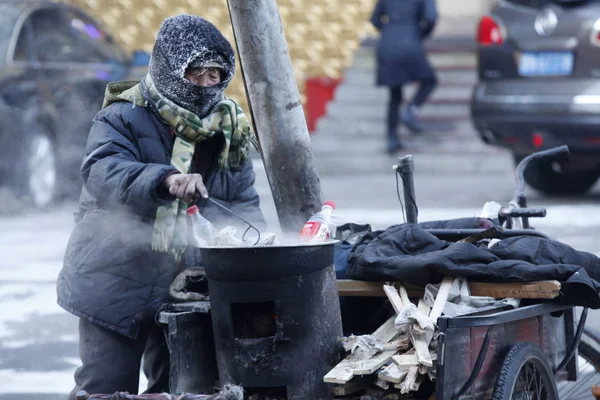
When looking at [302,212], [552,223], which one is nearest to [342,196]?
[552,223]

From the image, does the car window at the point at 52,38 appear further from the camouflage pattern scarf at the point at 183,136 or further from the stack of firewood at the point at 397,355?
the stack of firewood at the point at 397,355

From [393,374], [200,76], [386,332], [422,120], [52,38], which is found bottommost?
[393,374]

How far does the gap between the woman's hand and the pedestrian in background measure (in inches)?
389

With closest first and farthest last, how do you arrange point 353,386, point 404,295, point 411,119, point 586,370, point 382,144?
1. point 353,386
2. point 404,295
3. point 586,370
4. point 411,119
5. point 382,144

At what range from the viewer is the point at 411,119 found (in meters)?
14.1

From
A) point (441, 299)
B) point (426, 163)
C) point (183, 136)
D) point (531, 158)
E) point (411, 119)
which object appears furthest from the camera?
point (411, 119)

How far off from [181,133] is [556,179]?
7789mm

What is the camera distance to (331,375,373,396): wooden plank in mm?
3510

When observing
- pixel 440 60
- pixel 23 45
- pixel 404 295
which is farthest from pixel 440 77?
pixel 404 295

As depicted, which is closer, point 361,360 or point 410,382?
point 410,382

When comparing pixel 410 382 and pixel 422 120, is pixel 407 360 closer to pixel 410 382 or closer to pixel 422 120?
pixel 410 382

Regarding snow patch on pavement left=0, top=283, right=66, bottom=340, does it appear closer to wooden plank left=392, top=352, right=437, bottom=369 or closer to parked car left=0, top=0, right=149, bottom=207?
parked car left=0, top=0, right=149, bottom=207

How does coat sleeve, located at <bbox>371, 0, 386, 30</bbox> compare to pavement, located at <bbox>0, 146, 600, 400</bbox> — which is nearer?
pavement, located at <bbox>0, 146, 600, 400</bbox>

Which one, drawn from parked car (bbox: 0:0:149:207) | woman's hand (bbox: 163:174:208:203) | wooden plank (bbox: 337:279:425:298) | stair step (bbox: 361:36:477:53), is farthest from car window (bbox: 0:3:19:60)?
woman's hand (bbox: 163:174:208:203)
